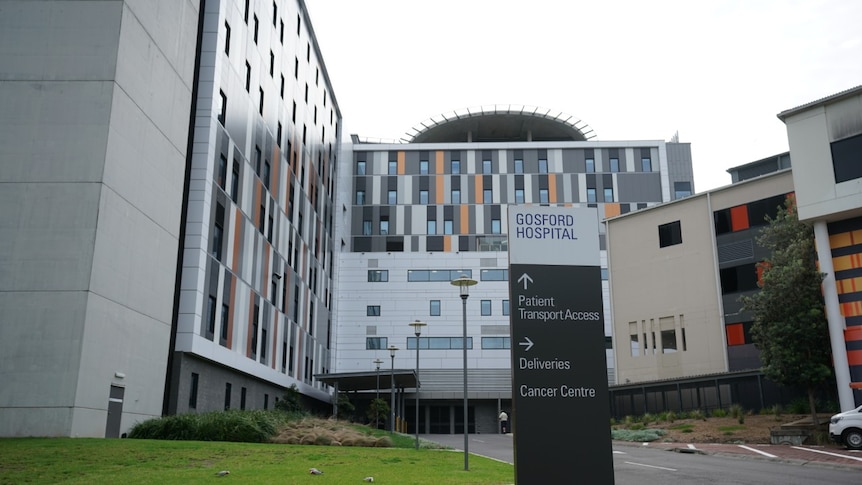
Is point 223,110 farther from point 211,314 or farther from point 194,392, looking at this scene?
point 194,392

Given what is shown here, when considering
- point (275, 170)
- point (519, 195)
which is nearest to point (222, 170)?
point (275, 170)

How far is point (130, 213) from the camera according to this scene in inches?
1091

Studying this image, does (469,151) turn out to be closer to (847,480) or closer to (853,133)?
(853,133)

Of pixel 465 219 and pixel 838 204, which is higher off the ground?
pixel 465 219

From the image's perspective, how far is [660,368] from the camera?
46656 mm

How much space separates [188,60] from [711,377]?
31660 millimetres

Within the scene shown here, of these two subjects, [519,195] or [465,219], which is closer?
[465,219]

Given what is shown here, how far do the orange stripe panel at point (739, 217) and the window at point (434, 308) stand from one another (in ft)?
106

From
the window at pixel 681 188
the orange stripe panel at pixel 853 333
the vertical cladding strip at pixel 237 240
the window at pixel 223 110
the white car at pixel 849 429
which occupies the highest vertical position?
the window at pixel 681 188

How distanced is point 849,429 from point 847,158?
1314cm

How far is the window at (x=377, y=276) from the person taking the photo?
237ft

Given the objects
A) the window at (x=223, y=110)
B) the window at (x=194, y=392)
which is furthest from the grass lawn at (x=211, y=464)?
the window at (x=223, y=110)

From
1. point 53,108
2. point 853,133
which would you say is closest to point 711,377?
point 853,133

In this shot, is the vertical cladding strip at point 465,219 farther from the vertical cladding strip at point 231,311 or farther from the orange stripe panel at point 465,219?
the vertical cladding strip at point 231,311
